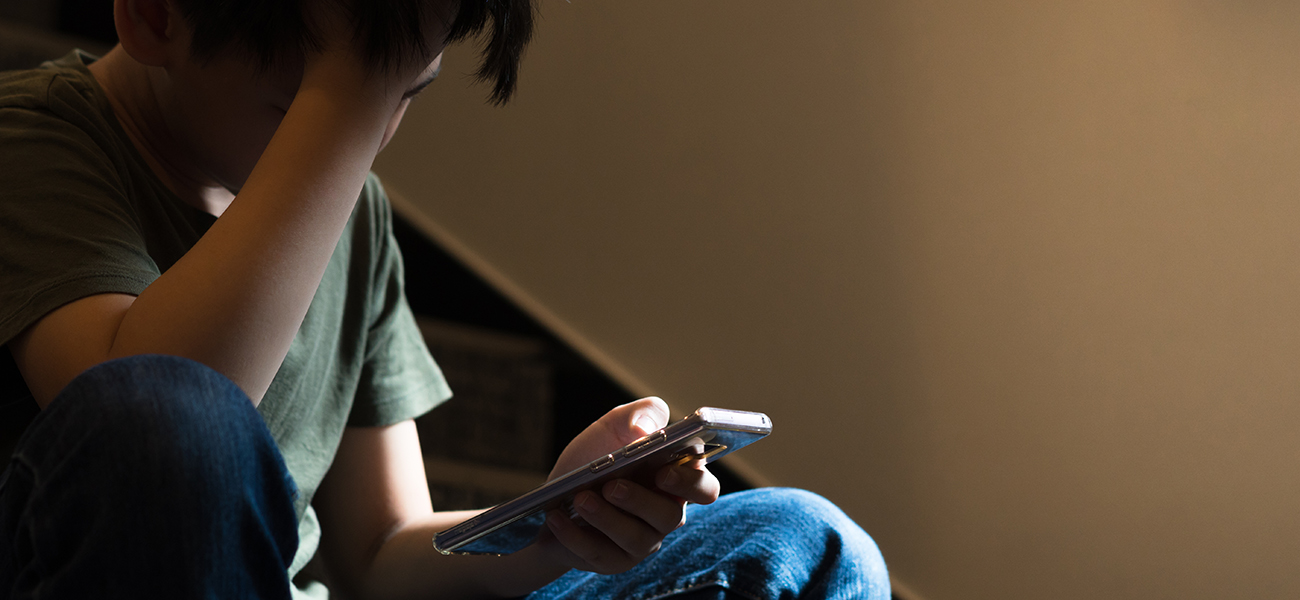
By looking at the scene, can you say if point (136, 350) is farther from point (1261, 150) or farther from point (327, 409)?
point (1261, 150)

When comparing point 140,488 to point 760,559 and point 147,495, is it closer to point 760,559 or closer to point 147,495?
point 147,495

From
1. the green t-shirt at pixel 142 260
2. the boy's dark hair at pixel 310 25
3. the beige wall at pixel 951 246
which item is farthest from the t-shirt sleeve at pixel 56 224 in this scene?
the beige wall at pixel 951 246

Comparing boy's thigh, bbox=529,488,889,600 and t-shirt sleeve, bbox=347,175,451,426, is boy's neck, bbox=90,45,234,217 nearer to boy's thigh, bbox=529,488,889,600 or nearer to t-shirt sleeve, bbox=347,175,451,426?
t-shirt sleeve, bbox=347,175,451,426

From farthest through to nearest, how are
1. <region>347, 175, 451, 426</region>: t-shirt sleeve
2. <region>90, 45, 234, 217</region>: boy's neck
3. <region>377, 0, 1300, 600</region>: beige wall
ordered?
<region>377, 0, 1300, 600</region>: beige wall, <region>347, 175, 451, 426</region>: t-shirt sleeve, <region>90, 45, 234, 217</region>: boy's neck

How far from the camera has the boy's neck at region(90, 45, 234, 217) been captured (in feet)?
2.27

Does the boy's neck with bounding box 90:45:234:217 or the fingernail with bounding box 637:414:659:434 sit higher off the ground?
the boy's neck with bounding box 90:45:234:217

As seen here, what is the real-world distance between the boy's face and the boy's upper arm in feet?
0.50

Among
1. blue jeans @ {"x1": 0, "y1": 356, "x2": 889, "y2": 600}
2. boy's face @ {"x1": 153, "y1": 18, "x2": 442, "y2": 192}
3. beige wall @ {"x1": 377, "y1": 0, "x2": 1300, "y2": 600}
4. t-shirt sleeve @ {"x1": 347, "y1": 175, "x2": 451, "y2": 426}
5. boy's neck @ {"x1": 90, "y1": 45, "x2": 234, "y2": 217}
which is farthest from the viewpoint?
beige wall @ {"x1": 377, "y1": 0, "x2": 1300, "y2": 600}

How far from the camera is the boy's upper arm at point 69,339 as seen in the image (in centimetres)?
49

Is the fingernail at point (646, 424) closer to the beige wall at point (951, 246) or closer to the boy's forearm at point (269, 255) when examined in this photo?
the boy's forearm at point (269, 255)

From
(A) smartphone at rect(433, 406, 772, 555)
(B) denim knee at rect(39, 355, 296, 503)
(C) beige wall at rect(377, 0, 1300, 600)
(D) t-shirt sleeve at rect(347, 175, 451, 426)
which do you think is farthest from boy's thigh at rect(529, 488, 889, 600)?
(C) beige wall at rect(377, 0, 1300, 600)

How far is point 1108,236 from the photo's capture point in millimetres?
1060

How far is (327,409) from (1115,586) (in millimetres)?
849

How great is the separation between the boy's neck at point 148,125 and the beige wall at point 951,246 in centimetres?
69
